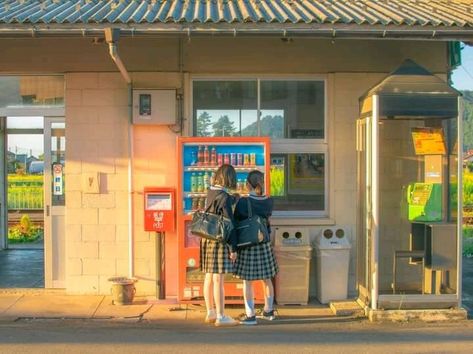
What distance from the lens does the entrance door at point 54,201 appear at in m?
9.44

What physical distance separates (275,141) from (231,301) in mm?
2384

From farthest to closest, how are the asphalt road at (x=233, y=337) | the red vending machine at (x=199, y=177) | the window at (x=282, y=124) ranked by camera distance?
1. the window at (x=282, y=124)
2. the red vending machine at (x=199, y=177)
3. the asphalt road at (x=233, y=337)

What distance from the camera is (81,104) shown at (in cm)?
903

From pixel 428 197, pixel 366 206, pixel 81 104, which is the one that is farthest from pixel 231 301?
pixel 81 104

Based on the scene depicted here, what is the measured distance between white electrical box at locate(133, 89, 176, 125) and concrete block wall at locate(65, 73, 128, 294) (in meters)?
0.21

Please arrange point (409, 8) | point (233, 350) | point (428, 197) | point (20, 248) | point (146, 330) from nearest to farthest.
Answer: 1. point (233, 350)
2. point (146, 330)
3. point (428, 197)
4. point (409, 8)
5. point (20, 248)

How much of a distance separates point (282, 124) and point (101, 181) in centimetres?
269

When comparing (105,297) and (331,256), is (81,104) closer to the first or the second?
(105,297)

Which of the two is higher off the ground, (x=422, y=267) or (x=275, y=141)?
(x=275, y=141)

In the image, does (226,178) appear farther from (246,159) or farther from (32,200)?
(32,200)

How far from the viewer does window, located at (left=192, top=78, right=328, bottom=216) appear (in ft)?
30.3

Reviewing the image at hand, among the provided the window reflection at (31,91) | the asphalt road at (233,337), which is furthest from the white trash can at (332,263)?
the window reflection at (31,91)

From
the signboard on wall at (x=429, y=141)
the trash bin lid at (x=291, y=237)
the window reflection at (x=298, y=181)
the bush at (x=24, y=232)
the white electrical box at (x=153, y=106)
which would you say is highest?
the white electrical box at (x=153, y=106)

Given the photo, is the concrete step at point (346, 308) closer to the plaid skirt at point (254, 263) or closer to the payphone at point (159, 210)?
the plaid skirt at point (254, 263)
